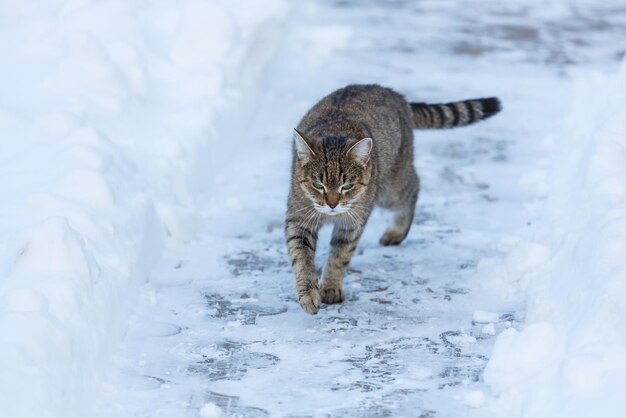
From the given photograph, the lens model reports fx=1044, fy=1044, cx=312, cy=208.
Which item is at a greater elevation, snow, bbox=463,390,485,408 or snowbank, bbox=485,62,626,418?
snowbank, bbox=485,62,626,418

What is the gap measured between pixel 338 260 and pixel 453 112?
163cm

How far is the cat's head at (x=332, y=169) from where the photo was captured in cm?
546

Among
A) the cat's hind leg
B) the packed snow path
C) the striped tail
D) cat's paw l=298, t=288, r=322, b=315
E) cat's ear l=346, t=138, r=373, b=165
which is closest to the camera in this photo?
the packed snow path

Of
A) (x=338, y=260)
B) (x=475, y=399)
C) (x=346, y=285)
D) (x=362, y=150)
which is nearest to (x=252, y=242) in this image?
(x=346, y=285)

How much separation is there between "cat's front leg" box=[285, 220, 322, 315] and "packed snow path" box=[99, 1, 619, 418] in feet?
0.31

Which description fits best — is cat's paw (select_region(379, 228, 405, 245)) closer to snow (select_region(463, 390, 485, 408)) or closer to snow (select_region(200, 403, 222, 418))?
snow (select_region(463, 390, 485, 408))

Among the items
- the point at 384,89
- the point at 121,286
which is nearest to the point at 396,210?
the point at 384,89

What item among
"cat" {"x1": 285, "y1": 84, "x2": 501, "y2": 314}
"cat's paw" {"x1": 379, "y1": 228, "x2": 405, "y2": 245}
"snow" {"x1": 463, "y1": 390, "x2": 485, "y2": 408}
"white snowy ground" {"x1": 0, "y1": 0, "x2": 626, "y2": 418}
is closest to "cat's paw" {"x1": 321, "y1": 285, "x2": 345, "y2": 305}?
"cat" {"x1": 285, "y1": 84, "x2": 501, "y2": 314}

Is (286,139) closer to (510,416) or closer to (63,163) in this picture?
(63,163)

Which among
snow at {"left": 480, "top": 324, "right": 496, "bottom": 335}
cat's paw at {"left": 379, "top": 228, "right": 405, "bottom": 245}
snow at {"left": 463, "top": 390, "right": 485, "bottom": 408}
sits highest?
snow at {"left": 463, "top": 390, "right": 485, "bottom": 408}

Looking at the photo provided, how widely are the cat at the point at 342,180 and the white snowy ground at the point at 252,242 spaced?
0.20 meters

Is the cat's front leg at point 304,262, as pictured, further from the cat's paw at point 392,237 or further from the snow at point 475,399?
the snow at point 475,399

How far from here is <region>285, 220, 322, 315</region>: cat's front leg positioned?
17.5 feet

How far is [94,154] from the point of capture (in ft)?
19.1
